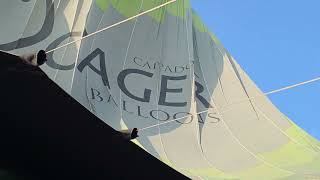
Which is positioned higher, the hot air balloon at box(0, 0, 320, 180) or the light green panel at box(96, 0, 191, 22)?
the light green panel at box(96, 0, 191, 22)

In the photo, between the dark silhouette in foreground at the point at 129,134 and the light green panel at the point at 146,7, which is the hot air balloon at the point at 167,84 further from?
the dark silhouette in foreground at the point at 129,134

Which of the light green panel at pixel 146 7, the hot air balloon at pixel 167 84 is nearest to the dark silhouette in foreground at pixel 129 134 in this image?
the hot air balloon at pixel 167 84

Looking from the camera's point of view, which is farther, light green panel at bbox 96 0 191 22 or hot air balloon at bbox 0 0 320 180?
light green panel at bbox 96 0 191 22

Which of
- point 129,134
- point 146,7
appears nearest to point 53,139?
point 129,134

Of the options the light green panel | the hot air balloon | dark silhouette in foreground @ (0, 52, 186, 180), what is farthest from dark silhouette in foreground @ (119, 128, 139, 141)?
the light green panel

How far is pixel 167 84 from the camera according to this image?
7562mm

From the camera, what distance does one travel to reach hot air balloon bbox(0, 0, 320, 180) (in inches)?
236

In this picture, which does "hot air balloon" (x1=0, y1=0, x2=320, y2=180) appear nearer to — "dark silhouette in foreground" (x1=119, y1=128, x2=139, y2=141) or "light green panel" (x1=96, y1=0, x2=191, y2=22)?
"light green panel" (x1=96, y1=0, x2=191, y2=22)

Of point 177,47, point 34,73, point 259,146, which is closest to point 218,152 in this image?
point 259,146

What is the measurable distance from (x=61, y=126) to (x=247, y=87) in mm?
4223

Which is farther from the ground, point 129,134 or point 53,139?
point 129,134

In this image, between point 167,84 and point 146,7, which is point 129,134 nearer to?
point 167,84

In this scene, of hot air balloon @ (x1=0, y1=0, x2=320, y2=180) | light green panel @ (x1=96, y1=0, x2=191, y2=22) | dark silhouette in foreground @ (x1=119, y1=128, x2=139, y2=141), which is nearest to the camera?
dark silhouette in foreground @ (x1=119, y1=128, x2=139, y2=141)

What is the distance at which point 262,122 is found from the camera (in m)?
7.87
